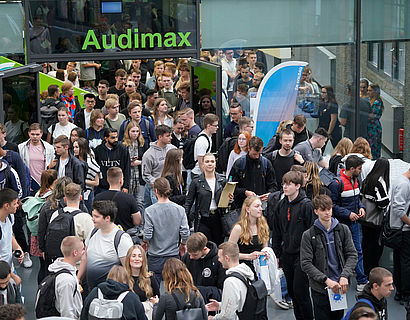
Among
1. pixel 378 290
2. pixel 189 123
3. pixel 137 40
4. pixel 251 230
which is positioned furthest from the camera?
pixel 137 40

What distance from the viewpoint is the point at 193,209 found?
411 inches

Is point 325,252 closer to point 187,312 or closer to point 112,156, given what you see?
point 187,312

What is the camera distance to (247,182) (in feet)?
35.1

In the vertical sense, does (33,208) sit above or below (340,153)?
below

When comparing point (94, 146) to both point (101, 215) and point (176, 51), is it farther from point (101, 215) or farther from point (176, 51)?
point (101, 215)

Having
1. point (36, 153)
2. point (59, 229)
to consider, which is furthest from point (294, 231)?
point (36, 153)

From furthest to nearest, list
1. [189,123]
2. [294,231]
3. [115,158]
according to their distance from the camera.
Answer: [189,123]
[115,158]
[294,231]

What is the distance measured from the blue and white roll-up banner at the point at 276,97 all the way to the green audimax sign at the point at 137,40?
167 cm

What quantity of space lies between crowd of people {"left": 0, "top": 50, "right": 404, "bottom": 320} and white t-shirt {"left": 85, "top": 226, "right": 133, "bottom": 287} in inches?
0.6

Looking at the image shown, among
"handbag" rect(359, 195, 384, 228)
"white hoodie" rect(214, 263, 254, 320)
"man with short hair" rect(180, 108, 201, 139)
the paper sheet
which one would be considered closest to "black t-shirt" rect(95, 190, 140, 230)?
the paper sheet

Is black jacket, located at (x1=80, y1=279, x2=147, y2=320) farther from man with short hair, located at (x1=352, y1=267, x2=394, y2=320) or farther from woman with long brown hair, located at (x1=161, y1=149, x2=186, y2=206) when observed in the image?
woman with long brown hair, located at (x1=161, y1=149, x2=186, y2=206)

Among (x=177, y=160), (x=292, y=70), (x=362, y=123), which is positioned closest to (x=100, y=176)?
(x=177, y=160)

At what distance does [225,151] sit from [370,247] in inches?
108

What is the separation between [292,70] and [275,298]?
557cm
